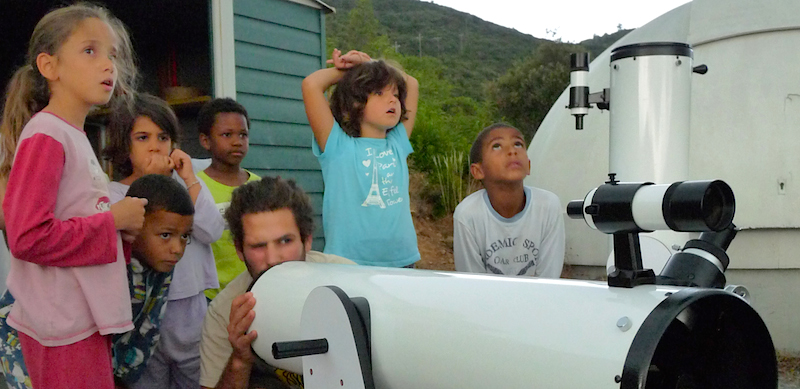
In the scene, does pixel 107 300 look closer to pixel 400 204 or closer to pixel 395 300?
pixel 395 300

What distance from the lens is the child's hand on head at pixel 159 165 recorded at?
244 centimetres

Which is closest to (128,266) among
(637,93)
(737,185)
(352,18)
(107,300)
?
(107,300)

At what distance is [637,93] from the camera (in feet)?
6.50

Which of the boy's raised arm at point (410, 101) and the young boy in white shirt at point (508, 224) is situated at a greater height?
the boy's raised arm at point (410, 101)

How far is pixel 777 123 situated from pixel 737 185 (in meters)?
0.54

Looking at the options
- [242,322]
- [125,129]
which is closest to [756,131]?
[125,129]

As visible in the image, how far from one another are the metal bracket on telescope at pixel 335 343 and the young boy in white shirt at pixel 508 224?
4.78ft

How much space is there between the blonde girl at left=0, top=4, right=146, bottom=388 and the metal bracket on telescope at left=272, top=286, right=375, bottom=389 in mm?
788

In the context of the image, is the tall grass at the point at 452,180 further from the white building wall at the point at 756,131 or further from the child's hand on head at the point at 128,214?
the child's hand on head at the point at 128,214

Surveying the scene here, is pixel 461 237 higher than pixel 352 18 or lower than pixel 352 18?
lower

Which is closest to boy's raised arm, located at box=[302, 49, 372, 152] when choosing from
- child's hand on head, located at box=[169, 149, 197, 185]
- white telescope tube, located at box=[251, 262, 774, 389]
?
child's hand on head, located at box=[169, 149, 197, 185]

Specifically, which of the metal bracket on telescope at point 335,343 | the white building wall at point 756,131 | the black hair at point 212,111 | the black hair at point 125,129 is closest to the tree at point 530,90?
the white building wall at point 756,131

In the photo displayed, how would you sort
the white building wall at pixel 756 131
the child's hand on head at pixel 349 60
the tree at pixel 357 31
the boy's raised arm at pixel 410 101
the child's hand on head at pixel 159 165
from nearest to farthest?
the child's hand on head at pixel 159 165 → the child's hand on head at pixel 349 60 → the boy's raised arm at pixel 410 101 → the white building wall at pixel 756 131 → the tree at pixel 357 31

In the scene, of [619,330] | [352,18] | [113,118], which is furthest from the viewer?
[352,18]
